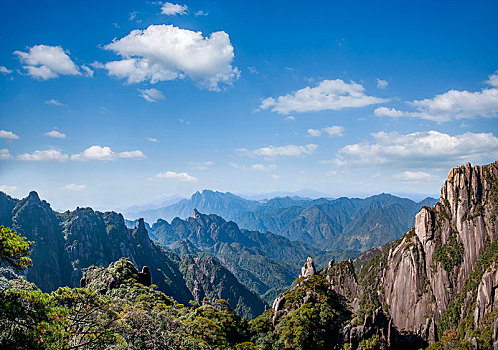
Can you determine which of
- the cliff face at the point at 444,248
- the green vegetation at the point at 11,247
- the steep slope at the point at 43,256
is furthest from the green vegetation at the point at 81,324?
the steep slope at the point at 43,256

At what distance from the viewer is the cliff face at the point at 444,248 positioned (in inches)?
4685

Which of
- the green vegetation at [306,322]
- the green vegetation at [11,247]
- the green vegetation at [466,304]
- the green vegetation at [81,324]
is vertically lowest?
the green vegetation at [466,304]

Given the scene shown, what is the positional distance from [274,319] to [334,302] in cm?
1031

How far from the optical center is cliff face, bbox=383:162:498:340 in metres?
119

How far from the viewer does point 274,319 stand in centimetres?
4597

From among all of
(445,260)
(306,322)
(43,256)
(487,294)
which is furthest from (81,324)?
(43,256)

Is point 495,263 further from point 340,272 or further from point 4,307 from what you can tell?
point 4,307

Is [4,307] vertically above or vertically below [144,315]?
above

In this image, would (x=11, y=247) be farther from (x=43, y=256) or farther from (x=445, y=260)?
(x=43, y=256)

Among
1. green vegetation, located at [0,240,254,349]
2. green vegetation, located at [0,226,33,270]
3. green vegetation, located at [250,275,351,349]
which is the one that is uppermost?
green vegetation, located at [0,226,33,270]

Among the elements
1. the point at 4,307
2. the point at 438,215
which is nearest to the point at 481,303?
the point at 438,215

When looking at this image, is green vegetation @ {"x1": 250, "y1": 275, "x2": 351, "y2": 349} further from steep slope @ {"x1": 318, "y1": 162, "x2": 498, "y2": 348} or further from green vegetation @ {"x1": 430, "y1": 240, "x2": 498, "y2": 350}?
green vegetation @ {"x1": 430, "y1": 240, "x2": 498, "y2": 350}

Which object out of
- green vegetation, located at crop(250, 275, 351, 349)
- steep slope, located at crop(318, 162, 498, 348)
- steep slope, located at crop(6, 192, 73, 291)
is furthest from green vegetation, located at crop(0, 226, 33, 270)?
steep slope, located at crop(6, 192, 73, 291)

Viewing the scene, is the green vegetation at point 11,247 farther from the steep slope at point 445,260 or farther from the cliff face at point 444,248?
the cliff face at point 444,248
